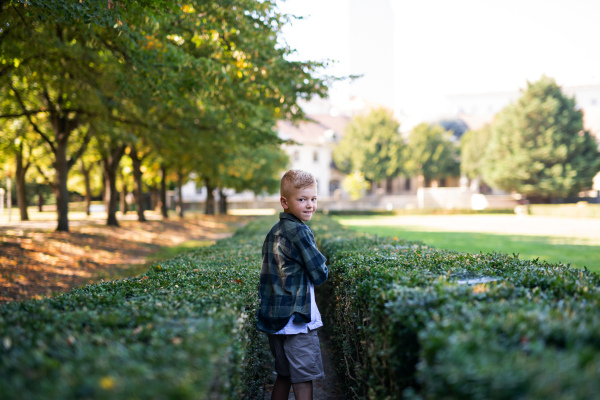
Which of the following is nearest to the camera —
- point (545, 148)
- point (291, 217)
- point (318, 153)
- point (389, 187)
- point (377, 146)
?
point (291, 217)

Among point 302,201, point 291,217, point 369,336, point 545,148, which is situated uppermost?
point 545,148

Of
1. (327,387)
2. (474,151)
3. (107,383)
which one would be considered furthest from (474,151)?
(107,383)

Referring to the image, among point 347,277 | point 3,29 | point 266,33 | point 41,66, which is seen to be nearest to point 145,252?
point 41,66

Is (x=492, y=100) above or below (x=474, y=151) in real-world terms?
above

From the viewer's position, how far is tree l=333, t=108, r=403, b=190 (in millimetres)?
58594

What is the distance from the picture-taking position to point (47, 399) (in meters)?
1.46

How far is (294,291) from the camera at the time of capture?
329cm

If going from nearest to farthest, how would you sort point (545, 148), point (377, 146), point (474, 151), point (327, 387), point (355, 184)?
point (327, 387) < point (545, 148) < point (355, 184) < point (474, 151) < point (377, 146)

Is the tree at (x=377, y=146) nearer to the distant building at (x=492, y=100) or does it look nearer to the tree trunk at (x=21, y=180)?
the distant building at (x=492, y=100)

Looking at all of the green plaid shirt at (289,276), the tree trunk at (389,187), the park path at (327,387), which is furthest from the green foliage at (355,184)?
the green plaid shirt at (289,276)

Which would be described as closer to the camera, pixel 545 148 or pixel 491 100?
pixel 545 148

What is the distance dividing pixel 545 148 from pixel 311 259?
163 feet

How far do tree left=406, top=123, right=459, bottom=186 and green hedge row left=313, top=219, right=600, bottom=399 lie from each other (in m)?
57.3

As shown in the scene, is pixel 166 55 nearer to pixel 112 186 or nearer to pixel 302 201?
pixel 302 201
